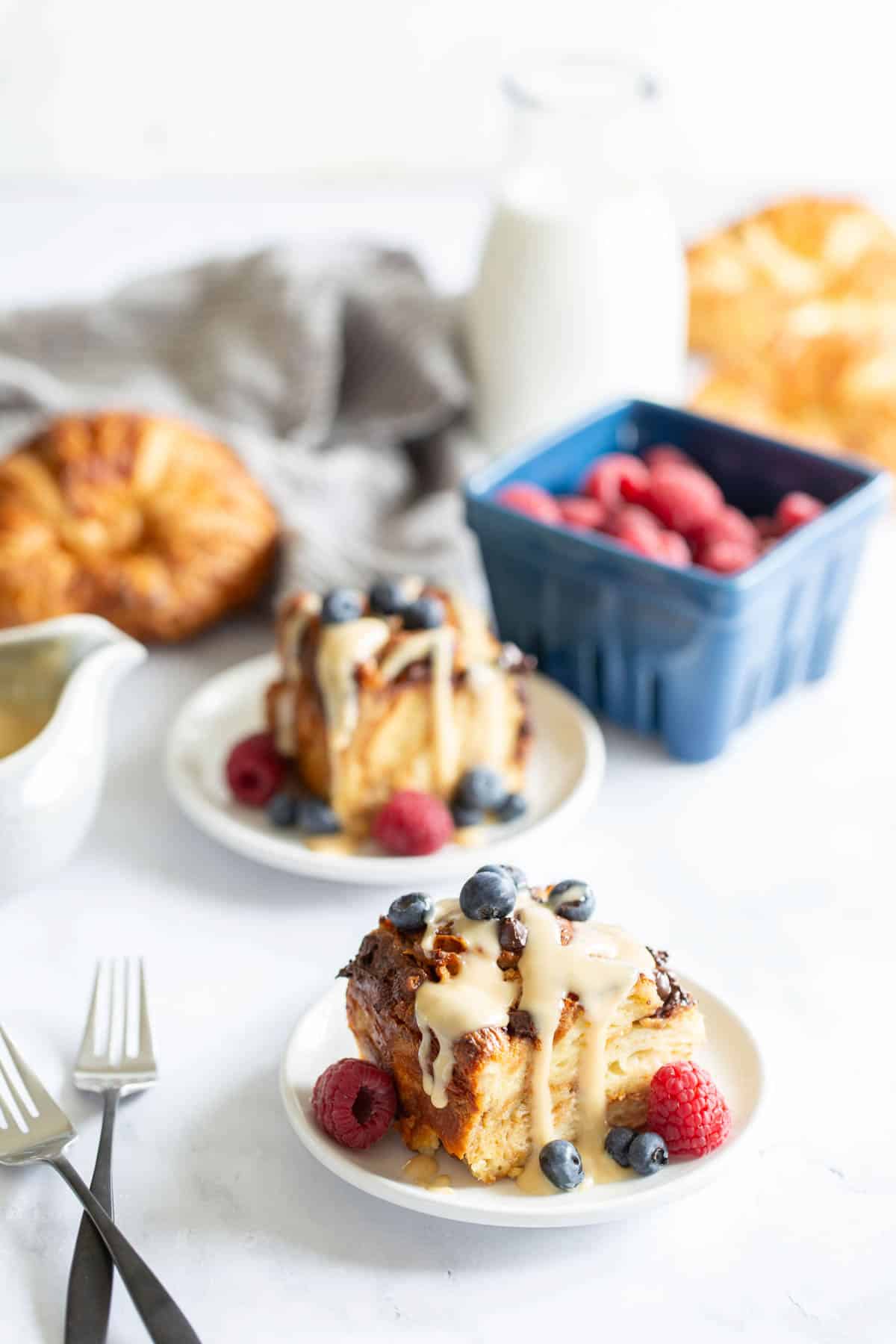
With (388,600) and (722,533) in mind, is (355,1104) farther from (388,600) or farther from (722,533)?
(722,533)

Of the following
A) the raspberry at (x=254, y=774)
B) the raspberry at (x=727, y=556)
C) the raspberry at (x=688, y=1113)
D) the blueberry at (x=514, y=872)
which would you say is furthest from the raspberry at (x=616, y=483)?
the raspberry at (x=688, y=1113)

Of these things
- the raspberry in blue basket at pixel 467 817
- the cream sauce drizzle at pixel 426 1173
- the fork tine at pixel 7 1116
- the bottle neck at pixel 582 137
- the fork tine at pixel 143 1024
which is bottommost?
the raspberry in blue basket at pixel 467 817

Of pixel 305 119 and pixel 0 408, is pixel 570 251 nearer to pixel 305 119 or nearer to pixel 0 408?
pixel 0 408

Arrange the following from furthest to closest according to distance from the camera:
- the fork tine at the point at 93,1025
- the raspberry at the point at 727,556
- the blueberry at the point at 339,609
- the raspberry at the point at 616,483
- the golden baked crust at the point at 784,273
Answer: the golden baked crust at the point at 784,273 < the raspberry at the point at 616,483 < the raspberry at the point at 727,556 < the blueberry at the point at 339,609 < the fork tine at the point at 93,1025

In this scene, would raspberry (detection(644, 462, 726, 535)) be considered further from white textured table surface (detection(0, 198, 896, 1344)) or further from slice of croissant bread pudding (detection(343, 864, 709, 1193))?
slice of croissant bread pudding (detection(343, 864, 709, 1193))

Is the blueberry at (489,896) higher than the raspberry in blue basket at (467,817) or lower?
higher

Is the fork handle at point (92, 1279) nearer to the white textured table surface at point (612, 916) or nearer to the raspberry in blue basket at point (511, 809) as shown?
the white textured table surface at point (612, 916)
